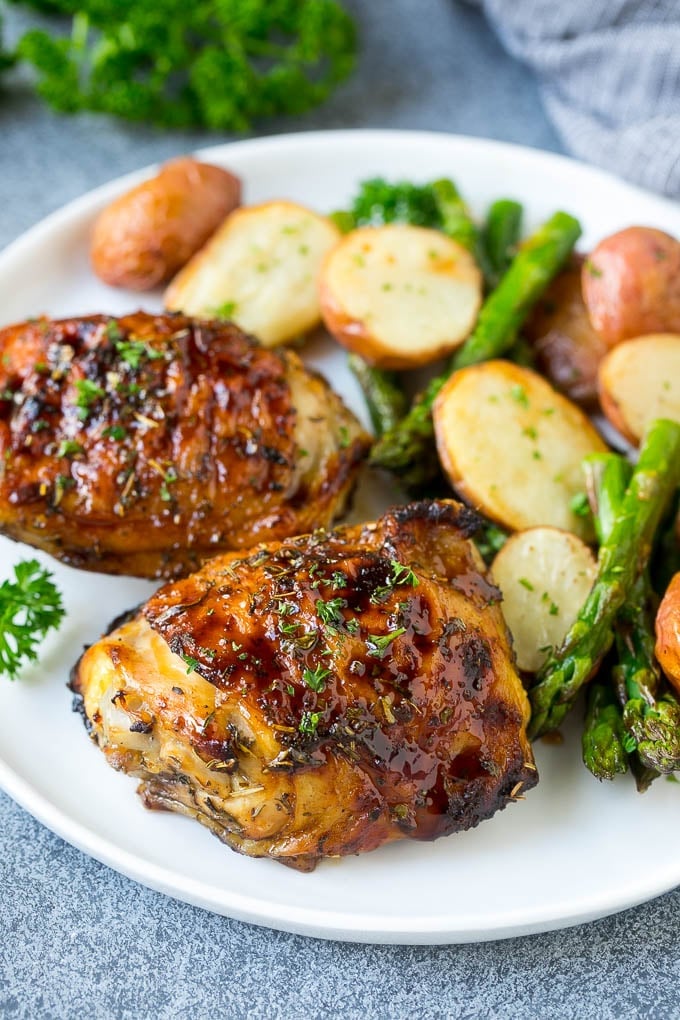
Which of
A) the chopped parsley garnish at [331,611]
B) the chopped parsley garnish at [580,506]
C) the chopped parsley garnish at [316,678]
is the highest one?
the chopped parsley garnish at [331,611]

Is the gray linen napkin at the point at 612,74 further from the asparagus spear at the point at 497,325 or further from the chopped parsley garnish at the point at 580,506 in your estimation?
the chopped parsley garnish at the point at 580,506

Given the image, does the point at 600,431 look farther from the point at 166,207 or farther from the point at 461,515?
the point at 166,207

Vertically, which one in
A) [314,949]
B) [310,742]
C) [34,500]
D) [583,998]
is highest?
[34,500]

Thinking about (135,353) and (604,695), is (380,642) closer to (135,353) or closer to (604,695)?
(604,695)

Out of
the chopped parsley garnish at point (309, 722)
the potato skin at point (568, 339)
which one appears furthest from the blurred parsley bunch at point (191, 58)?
the chopped parsley garnish at point (309, 722)

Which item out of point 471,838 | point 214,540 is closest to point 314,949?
point 471,838

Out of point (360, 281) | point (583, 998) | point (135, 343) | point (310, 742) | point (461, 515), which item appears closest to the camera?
point (310, 742)
